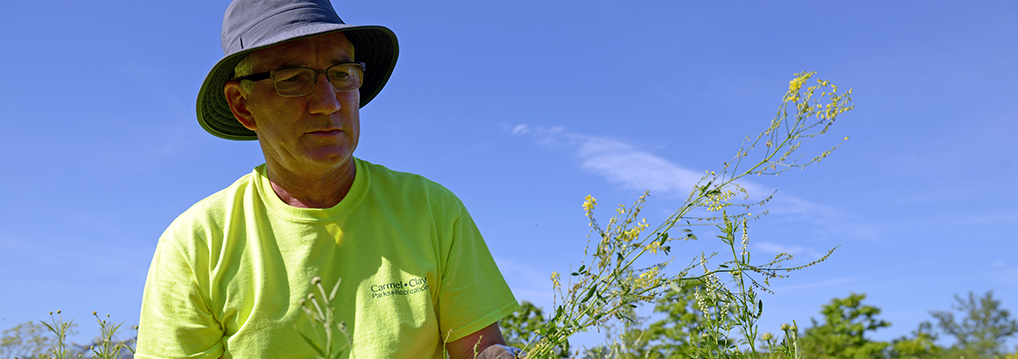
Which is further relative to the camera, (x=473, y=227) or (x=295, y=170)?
(x=473, y=227)

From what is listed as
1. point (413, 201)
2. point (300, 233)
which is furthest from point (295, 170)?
point (413, 201)

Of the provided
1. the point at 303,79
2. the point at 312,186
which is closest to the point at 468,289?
the point at 312,186

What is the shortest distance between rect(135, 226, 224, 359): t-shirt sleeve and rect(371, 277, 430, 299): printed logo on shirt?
63 centimetres

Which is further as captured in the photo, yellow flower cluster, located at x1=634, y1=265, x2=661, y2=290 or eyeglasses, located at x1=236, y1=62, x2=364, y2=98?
eyeglasses, located at x1=236, y1=62, x2=364, y2=98

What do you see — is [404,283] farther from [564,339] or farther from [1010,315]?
[1010,315]

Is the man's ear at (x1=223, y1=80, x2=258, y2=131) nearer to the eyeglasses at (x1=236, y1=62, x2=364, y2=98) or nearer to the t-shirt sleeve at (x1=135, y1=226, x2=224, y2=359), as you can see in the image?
the eyeglasses at (x1=236, y1=62, x2=364, y2=98)

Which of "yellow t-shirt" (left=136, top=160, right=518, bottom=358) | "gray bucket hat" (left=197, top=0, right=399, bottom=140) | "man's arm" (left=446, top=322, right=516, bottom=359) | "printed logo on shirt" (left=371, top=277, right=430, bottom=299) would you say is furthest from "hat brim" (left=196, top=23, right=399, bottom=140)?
"man's arm" (left=446, top=322, right=516, bottom=359)

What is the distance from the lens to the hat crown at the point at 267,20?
2469 millimetres

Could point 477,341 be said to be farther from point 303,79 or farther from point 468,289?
point 303,79

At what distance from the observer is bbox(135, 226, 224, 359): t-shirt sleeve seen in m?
2.50

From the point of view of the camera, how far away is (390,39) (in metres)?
2.90

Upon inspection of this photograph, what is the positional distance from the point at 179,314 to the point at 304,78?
39.7 inches

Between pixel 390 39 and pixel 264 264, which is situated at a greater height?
pixel 390 39

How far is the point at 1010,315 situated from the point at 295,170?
2646 centimetres
